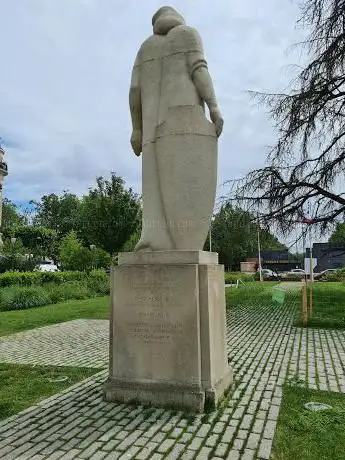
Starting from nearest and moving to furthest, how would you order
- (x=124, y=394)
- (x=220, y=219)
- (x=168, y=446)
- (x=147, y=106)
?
(x=168, y=446), (x=124, y=394), (x=147, y=106), (x=220, y=219)

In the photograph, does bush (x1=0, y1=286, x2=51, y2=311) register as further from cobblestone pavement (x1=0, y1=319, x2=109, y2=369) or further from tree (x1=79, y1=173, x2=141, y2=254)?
tree (x1=79, y1=173, x2=141, y2=254)

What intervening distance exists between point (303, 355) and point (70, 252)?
3077 cm

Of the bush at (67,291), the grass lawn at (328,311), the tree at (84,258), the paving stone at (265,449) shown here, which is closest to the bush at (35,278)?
the bush at (67,291)

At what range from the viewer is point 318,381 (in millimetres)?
6227

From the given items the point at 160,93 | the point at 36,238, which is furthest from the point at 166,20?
the point at 36,238

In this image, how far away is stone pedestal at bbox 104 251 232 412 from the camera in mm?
4805

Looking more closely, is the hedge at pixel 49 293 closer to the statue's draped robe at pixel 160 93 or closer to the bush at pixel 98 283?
the bush at pixel 98 283

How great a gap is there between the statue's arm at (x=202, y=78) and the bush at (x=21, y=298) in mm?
14441

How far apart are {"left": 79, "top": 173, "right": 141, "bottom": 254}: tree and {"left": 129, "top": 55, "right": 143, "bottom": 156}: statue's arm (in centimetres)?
2457

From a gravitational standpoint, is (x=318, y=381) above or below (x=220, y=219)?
below

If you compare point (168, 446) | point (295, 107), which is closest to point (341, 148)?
point (295, 107)

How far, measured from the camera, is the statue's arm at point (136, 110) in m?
5.83

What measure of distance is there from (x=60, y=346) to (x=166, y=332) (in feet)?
17.2

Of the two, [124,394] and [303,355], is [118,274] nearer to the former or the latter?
[124,394]
